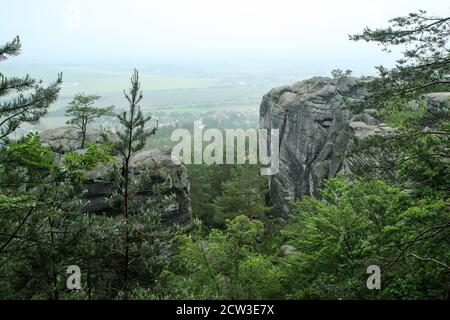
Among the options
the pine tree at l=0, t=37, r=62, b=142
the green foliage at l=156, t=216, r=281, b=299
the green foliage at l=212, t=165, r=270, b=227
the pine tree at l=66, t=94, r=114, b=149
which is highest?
the pine tree at l=0, t=37, r=62, b=142

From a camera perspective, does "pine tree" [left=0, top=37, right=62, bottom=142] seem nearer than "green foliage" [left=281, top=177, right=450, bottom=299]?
Yes

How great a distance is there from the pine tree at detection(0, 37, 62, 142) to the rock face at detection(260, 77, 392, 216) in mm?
24390

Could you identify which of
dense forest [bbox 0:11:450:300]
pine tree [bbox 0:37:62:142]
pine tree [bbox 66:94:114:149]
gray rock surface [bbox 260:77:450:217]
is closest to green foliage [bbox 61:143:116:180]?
dense forest [bbox 0:11:450:300]

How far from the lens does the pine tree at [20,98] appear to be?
8172 mm

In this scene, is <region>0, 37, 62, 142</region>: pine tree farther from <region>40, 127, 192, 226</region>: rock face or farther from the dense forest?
<region>40, 127, 192, 226</region>: rock face

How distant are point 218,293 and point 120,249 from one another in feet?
14.8

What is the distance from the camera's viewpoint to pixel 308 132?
3556 cm

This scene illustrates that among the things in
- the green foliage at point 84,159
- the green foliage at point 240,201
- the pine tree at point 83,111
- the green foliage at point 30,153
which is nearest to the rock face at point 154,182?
the pine tree at point 83,111

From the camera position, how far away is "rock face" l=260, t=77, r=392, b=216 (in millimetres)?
33094

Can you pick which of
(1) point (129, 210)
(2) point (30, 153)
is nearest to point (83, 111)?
(1) point (129, 210)

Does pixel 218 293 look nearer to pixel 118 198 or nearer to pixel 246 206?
pixel 118 198

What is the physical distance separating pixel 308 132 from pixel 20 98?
97.1 ft
